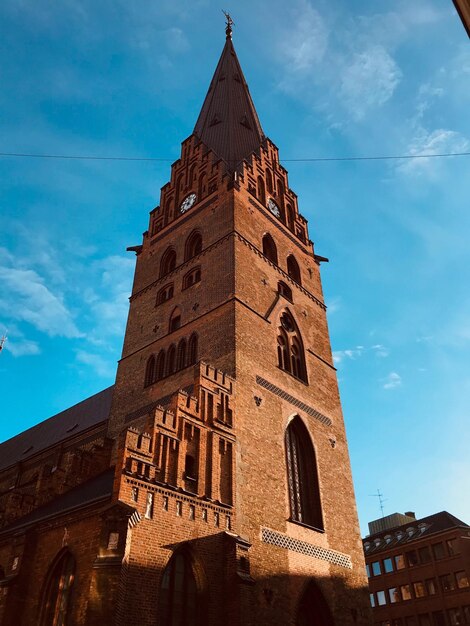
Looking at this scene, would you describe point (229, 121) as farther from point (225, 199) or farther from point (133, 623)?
point (133, 623)

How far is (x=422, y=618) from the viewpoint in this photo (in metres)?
43.1

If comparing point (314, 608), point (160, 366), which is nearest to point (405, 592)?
point (314, 608)

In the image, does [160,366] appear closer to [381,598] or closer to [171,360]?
[171,360]

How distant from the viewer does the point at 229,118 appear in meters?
33.6

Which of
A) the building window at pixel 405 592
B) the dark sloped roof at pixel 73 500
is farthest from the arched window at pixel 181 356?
the building window at pixel 405 592

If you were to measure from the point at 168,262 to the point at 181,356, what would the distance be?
718 cm

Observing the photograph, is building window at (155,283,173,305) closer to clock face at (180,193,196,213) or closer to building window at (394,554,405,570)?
clock face at (180,193,196,213)

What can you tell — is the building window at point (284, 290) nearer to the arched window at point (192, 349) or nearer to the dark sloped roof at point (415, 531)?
the arched window at point (192, 349)

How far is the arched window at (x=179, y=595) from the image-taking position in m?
12.8

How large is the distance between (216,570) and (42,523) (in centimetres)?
526

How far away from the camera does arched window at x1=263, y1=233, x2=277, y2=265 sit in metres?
25.7

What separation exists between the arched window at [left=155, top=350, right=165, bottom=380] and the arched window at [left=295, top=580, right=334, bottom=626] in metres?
9.48

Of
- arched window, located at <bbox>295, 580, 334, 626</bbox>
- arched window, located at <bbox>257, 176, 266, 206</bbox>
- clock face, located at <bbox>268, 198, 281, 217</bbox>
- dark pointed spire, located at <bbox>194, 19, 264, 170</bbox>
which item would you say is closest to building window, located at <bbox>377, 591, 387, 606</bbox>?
arched window, located at <bbox>295, 580, 334, 626</bbox>

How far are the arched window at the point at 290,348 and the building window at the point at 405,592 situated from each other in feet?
110
